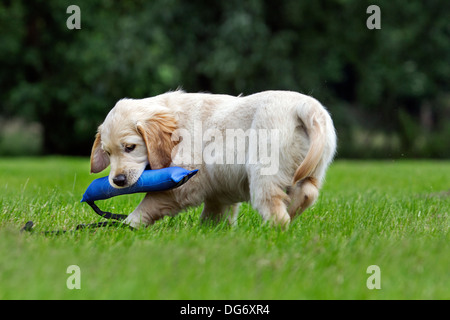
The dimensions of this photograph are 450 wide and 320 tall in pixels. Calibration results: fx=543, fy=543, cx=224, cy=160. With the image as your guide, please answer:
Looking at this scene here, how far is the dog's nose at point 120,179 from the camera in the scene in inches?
141

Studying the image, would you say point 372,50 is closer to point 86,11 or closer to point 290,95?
point 86,11

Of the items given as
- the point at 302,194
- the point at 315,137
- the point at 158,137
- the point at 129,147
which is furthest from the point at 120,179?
the point at 315,137

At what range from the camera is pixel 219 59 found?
15820 millimetres

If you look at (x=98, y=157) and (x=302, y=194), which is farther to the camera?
(x=98, y=157)

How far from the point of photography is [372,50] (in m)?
18.9

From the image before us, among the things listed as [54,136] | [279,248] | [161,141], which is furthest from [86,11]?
[279,248]

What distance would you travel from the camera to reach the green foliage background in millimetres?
16609

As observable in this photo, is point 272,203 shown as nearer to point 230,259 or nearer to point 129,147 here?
point 230,259

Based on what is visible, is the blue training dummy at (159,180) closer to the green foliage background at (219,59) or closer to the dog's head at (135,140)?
the dog's head at (135,140)

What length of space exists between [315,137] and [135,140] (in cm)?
122

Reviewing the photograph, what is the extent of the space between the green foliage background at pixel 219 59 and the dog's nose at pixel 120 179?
1236 cm

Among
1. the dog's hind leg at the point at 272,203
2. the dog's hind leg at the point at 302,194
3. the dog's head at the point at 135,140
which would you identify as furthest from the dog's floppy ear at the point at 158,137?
the dog's hind leg at the point at 302,194

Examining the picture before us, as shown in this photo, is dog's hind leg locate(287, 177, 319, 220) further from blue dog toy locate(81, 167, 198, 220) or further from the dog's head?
the dog's head
